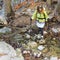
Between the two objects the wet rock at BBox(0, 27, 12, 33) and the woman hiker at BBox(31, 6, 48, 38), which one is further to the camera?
the wet rock at BBox(0, 27, 12, 33)

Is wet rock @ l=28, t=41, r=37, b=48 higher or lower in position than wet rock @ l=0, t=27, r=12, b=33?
lower

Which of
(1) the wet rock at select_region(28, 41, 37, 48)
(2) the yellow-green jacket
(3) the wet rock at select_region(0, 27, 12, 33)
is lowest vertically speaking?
(1) the wet rock at select_region(28, 41, 37, 48)

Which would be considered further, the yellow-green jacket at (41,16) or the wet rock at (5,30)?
the wet rock at (5,30)

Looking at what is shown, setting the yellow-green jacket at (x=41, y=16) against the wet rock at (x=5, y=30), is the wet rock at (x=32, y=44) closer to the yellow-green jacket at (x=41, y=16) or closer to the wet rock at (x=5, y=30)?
the yellow-green jacket at (x=41, y=16)

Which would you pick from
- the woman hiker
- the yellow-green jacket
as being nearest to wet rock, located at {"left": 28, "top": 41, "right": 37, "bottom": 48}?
the woman hiker

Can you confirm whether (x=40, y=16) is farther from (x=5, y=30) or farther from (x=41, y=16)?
(x=5, y=30)

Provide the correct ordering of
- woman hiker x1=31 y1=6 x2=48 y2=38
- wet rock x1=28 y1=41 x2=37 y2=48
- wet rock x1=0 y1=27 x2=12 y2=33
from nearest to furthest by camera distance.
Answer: wet rock x1=28 y1=41 x2=37 y2=48 < woman hiker x1=31 y1=6 x2=48 y2=38 < wet rock x1=0 y1=27 x2=12 y2=33

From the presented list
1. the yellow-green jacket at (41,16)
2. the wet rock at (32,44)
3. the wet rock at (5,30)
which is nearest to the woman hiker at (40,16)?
the yellow-green jacket at (41,16)

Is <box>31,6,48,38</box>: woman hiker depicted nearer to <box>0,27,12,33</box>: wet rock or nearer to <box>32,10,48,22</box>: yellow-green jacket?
<box>32,10,48,22</box>: yellow-green jacket

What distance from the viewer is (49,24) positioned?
14.7 meters

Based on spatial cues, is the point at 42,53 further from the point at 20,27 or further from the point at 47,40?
the point at 20,27

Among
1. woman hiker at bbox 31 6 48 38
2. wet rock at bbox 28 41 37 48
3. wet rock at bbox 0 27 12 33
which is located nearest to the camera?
wet rock at bbox 28 41 37 48

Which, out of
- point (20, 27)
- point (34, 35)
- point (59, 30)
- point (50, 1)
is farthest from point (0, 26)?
point (50, 1)

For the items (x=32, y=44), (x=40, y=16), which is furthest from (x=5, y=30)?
(x=40, y=16)
